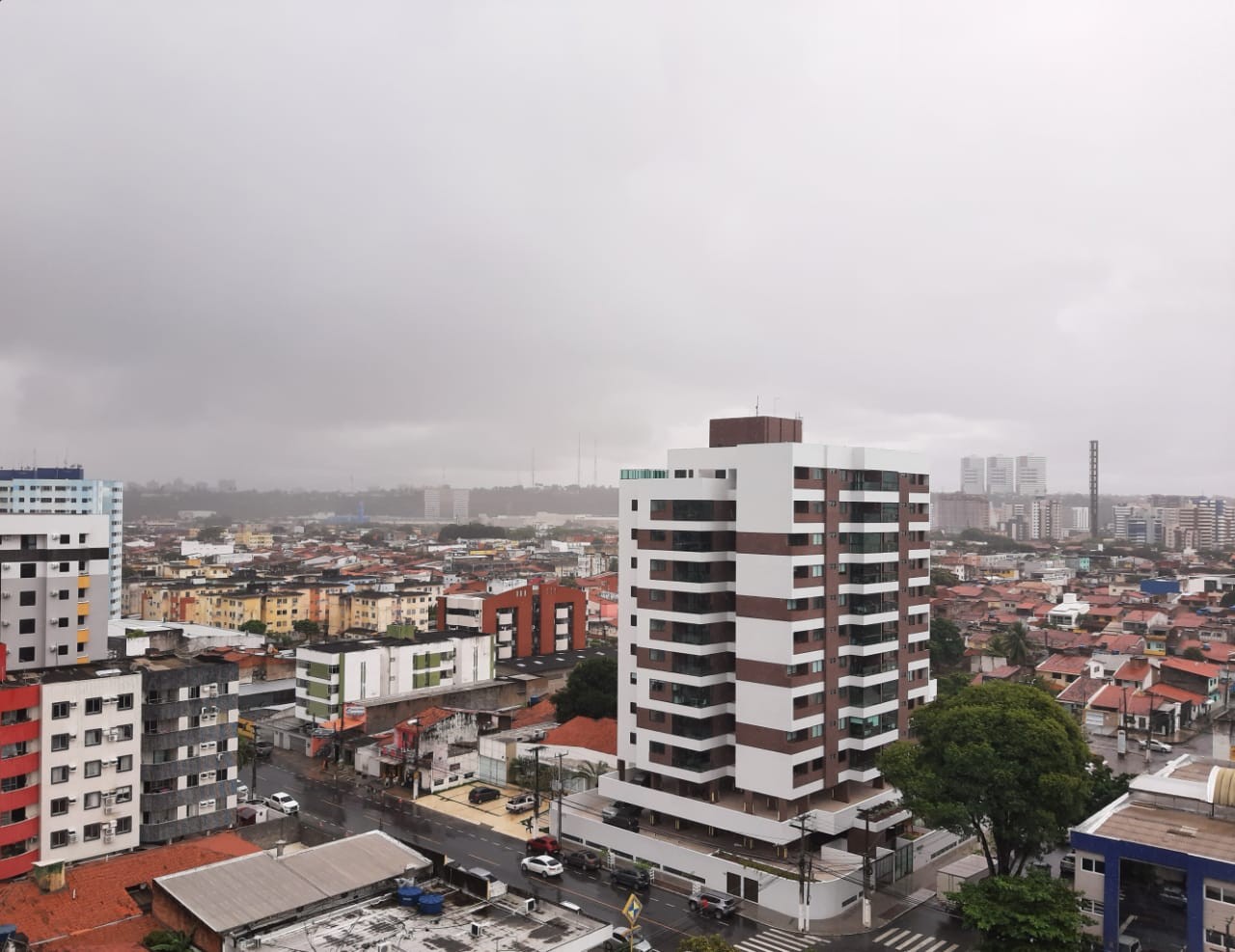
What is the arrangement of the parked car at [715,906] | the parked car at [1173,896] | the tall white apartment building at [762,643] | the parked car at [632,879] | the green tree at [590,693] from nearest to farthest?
the parked car at [1173,896] < the parked car at [715,906] < the parked car at [632,879] < the tall white apartment building at [762,643] < the green tree at [590,693]

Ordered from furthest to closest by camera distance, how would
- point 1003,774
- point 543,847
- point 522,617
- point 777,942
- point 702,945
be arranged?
point 522,617
point 543,847
point 1003,774
point 777,942
point 702,945

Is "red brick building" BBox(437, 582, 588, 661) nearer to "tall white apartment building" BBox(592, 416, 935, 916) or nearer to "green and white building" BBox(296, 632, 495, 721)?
"green and white building" BBox(296, 632, 495, 721)

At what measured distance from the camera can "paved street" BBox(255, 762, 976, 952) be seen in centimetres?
3234

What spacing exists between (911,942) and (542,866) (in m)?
14.9

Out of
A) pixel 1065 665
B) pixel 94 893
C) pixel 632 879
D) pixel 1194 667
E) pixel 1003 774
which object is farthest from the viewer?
pixel 1065 665

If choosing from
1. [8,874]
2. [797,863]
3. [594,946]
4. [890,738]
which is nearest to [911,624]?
[890,738]

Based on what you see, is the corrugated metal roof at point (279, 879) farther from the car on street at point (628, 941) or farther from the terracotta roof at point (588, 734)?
the terracotta roof at point (588, 734)

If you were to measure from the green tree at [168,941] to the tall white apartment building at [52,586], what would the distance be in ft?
108

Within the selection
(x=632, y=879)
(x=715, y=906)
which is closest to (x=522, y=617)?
(x=632, y=879)

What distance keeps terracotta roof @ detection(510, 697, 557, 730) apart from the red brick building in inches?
628

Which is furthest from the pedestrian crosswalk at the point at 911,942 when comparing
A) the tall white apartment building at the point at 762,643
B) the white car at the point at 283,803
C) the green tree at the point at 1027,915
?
the white car at the point at 283,803

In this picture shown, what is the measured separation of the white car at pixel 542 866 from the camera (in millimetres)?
37625

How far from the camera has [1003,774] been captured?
3241cm

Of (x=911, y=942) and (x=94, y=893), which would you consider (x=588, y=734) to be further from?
(x=94, y=893)
